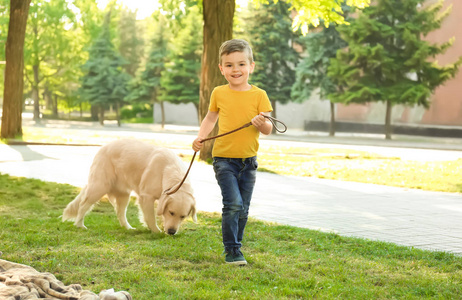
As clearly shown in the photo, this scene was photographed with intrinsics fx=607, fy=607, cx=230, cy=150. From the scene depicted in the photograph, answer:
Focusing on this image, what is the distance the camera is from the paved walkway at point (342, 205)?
24.7ft

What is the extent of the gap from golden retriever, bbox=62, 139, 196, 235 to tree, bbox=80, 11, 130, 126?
47850mm

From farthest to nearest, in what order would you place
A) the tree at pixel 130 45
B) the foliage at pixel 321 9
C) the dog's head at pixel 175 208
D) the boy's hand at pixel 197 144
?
the tree at pixel 130 45, the foliage at pixel 321 9, the dog's head at pixel 175 208, the boy's hand at pixel 197 144

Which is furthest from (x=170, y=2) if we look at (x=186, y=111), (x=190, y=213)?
(x=186, y=111)

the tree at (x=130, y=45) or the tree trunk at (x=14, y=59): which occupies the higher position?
the tree at (x=130, y=45)

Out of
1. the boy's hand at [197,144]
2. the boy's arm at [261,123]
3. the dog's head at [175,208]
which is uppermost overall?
the boy's arm at [261,123]

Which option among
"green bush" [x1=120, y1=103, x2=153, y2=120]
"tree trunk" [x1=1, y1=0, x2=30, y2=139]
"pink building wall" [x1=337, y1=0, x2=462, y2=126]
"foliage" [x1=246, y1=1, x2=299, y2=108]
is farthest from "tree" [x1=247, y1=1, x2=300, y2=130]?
"green bush" [x1=120, y1=103, x2=153, y2=120]

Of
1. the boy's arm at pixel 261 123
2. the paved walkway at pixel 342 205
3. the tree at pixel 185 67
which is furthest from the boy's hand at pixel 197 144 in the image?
the tree at pixel 185 67

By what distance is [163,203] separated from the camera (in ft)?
21.0

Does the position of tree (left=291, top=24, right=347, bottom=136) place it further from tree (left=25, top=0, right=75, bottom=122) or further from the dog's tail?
the dog's tail

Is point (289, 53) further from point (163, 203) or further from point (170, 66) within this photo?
point (163, 203)

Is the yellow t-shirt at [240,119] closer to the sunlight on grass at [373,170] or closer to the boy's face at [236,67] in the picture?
the boy's face at [236,67]

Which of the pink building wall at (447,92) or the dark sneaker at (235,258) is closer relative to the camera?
the dark sneaker at (235,258)

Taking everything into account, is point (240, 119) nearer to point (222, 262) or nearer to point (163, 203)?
point (222, 262)

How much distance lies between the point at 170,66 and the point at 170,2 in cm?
2835
